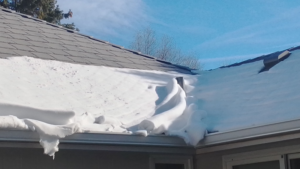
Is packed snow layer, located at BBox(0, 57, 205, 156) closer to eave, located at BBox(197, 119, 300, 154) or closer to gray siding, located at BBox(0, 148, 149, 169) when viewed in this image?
eave, located at BBox(197, 119, 300, 154)

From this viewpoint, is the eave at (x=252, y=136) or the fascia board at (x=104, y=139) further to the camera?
the eave at (x=252, y=136)

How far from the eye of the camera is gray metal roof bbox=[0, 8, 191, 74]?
25.0 ft

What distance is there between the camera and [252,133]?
5.52 m

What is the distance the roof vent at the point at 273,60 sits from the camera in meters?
7.73

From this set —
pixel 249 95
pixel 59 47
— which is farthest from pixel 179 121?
pixel 59 47

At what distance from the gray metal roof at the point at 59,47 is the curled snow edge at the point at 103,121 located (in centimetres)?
144

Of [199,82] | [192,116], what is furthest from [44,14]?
[192,116]

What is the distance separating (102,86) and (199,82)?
1.93 metres

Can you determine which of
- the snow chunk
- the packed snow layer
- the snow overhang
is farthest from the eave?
the snow chunk

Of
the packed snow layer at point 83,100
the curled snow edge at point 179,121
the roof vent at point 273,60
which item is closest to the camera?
the packed snow layer at point 83,100

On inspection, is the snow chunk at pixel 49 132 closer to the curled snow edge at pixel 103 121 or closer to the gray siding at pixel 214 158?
the curled snow edge at pixel 103 121

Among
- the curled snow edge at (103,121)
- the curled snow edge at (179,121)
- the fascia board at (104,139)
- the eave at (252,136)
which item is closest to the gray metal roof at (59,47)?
the curled snow edge at (103,121)

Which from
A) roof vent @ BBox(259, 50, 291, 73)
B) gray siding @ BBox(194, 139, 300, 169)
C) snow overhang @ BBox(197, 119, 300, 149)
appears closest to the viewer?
snow overhang @ BBox(197, 119, 300, 149)

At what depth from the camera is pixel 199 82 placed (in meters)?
8.44
